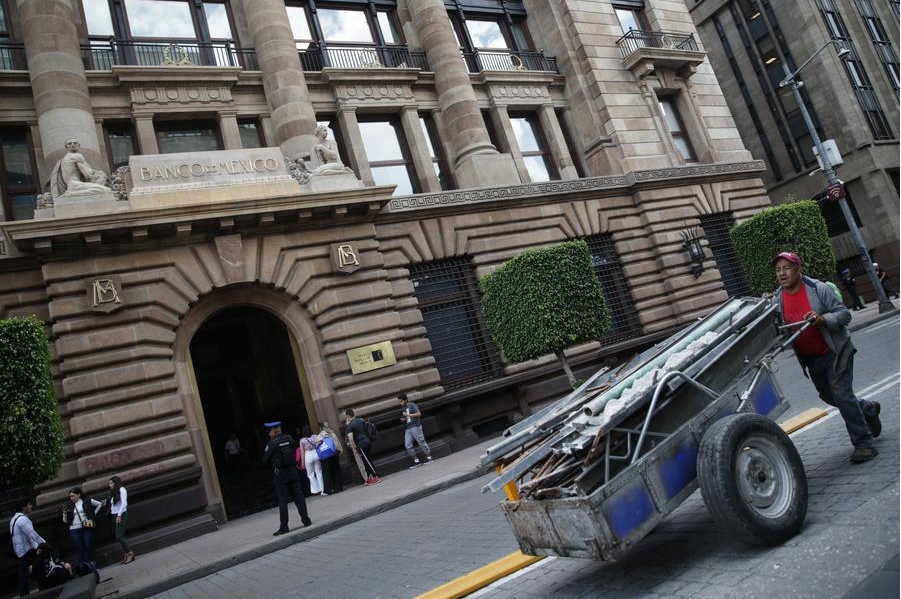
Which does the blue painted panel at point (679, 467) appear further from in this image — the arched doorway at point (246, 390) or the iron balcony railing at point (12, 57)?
the iron balcony railing at point (12, 57)

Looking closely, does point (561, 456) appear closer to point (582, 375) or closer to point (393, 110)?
point (582, 375)

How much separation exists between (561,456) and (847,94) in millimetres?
43806

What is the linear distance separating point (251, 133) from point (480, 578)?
649 inches

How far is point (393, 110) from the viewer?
67.2ft

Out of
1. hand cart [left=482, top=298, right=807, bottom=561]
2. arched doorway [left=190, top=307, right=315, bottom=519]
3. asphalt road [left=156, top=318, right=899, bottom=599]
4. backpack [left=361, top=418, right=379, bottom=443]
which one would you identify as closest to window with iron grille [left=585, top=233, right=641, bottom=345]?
backpack [left=361, top=418, right=379, bottom=443]

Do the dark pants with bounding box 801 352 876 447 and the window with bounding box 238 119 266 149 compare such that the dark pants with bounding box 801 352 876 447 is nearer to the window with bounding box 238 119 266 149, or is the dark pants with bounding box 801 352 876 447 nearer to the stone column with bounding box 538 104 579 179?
the window with bounding box 238 119 266 149

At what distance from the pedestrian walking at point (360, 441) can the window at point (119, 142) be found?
9.41 m

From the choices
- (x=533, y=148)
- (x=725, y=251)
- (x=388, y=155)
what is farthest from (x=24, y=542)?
(x=725, y=251)

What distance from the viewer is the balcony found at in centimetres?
2381

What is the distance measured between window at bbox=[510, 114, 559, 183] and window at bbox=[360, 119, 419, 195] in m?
4.59

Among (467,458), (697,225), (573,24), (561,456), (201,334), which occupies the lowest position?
(467,458)

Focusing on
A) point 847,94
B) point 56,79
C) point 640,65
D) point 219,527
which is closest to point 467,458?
point 219,527

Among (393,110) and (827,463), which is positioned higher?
(393,110)

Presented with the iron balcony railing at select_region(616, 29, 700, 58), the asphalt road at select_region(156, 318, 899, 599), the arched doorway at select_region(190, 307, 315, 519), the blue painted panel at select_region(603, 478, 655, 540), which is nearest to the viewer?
the asphalt road at select_region(156, 318, 899, 599)
